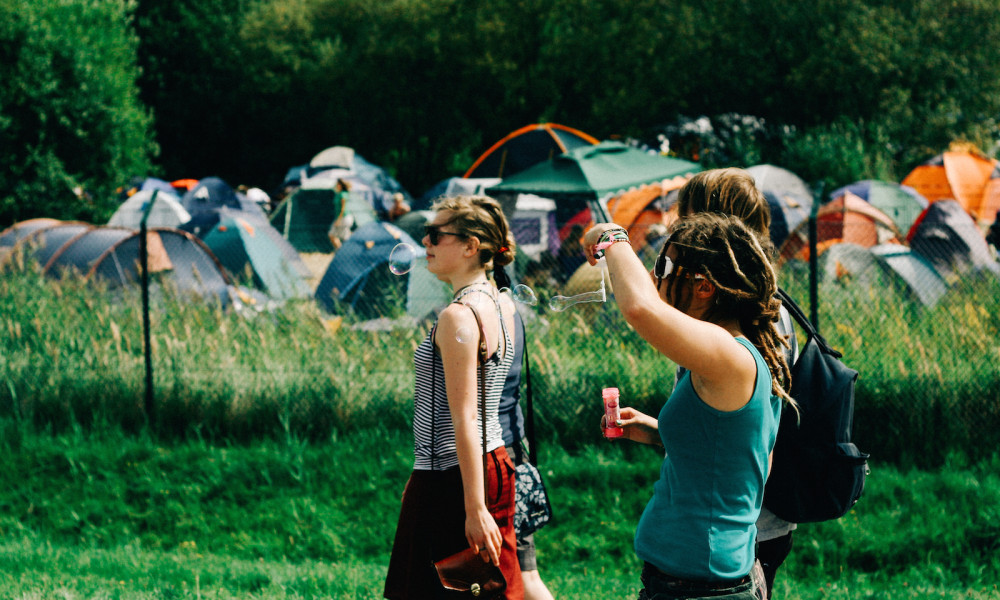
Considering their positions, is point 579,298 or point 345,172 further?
point 345,172

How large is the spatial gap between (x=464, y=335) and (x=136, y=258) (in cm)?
907

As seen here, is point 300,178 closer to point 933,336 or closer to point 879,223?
point 879,223

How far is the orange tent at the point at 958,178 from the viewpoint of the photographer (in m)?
16.8

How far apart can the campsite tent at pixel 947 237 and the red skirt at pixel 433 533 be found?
7.58m

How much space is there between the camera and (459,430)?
2488 millimetres

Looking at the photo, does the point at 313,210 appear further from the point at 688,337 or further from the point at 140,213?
the point at 688,337

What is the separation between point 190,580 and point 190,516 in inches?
40.8

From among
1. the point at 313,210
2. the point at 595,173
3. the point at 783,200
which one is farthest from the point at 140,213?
the point at 783,200

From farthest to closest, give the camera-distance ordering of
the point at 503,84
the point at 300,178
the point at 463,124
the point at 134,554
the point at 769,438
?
the point at 463,124, the point at 503,84, the point at 300,178, the point at 134,554, the point at 769,438

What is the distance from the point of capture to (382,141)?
33.6 metres

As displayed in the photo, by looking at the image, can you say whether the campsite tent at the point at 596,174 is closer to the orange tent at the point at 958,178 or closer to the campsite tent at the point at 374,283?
the campsite tent at the point at 374,283

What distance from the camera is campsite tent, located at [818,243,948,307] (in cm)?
678

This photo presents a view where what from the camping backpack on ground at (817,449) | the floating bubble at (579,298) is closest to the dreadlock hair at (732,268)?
the floating bubble at (579,298)

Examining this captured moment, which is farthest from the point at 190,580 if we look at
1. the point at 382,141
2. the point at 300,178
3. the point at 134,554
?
the point at 382,141
